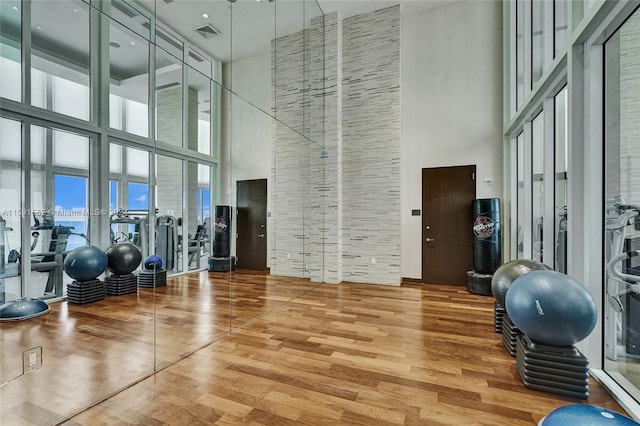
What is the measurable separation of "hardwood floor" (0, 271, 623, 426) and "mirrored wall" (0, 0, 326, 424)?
0.06 feet

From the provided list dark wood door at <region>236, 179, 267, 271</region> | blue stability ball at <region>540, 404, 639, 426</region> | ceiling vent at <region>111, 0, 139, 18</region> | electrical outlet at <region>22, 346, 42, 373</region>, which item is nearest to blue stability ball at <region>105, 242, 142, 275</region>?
electrical outlet at <region>22, 346, 42, 373</region>

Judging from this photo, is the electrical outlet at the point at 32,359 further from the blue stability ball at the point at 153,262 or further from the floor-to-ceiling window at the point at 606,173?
the floor-to-ceiling window at the point at 606,173

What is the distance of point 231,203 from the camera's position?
12.0ft

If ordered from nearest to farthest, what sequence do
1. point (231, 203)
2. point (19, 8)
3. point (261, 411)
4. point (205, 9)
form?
1. point (19, 8)
2. point (261, 411)
3. point (205, 9)
4. point (231, 203)

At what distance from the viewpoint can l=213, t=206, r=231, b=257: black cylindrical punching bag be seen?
135 inches

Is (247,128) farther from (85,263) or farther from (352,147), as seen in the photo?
(352,147)

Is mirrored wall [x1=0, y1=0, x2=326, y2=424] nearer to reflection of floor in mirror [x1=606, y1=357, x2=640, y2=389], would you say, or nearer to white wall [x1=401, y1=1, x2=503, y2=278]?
white wall [x1=401, y1=1, x2=503, y2=278]

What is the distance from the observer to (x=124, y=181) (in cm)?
255

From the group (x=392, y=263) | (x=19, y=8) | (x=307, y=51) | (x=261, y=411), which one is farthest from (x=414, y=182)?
(x=19, y=8)

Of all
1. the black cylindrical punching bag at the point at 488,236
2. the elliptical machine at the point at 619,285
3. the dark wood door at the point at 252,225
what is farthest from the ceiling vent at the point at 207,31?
the black cylindrical punching bag at the point at 488,236

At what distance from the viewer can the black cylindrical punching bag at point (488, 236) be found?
17.6 ft

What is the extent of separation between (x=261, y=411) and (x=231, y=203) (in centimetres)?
223

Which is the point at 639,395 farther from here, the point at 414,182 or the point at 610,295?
the point at 414,182

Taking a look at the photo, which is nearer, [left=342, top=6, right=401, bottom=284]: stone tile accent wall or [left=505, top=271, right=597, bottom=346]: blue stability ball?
[left=505, top=271, right=597, bottom=346]: blue stability ball
